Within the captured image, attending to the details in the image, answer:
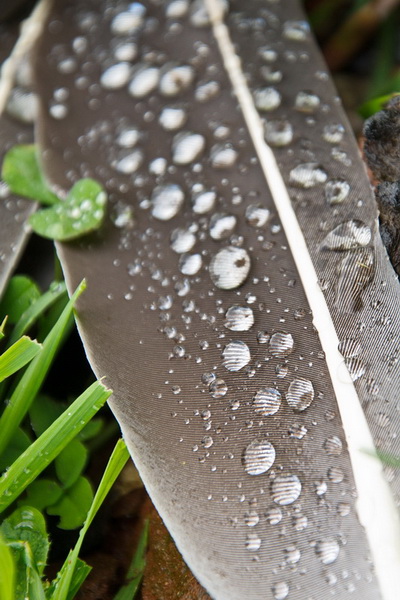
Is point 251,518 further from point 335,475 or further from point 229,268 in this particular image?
point 229,268

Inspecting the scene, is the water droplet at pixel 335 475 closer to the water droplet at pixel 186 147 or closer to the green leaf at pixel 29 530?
the green leaf at pixel 29 530

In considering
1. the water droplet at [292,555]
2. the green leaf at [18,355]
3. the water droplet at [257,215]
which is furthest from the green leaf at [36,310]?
the water droplet at [292,555]

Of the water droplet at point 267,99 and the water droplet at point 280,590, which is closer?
the water droplet at point 280,590

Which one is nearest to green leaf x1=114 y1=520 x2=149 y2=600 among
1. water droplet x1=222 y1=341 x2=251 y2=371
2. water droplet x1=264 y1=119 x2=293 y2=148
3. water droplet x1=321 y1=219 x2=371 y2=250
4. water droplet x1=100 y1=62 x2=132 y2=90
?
water droplet x1=222 y1=341 x2=251 y2=371

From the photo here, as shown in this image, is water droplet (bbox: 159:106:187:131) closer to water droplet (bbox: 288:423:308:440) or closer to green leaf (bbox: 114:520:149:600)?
water droplet (bbox: 288:423:308:440)

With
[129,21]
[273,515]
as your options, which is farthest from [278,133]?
[273,515]

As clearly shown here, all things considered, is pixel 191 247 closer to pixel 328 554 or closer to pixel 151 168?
pixel 151 168

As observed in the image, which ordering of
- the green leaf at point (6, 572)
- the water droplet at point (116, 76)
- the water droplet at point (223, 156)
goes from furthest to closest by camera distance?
the water droplet at point (116, 76), the water droplet at point (223, 156), the green leaf at point (6, 572)
